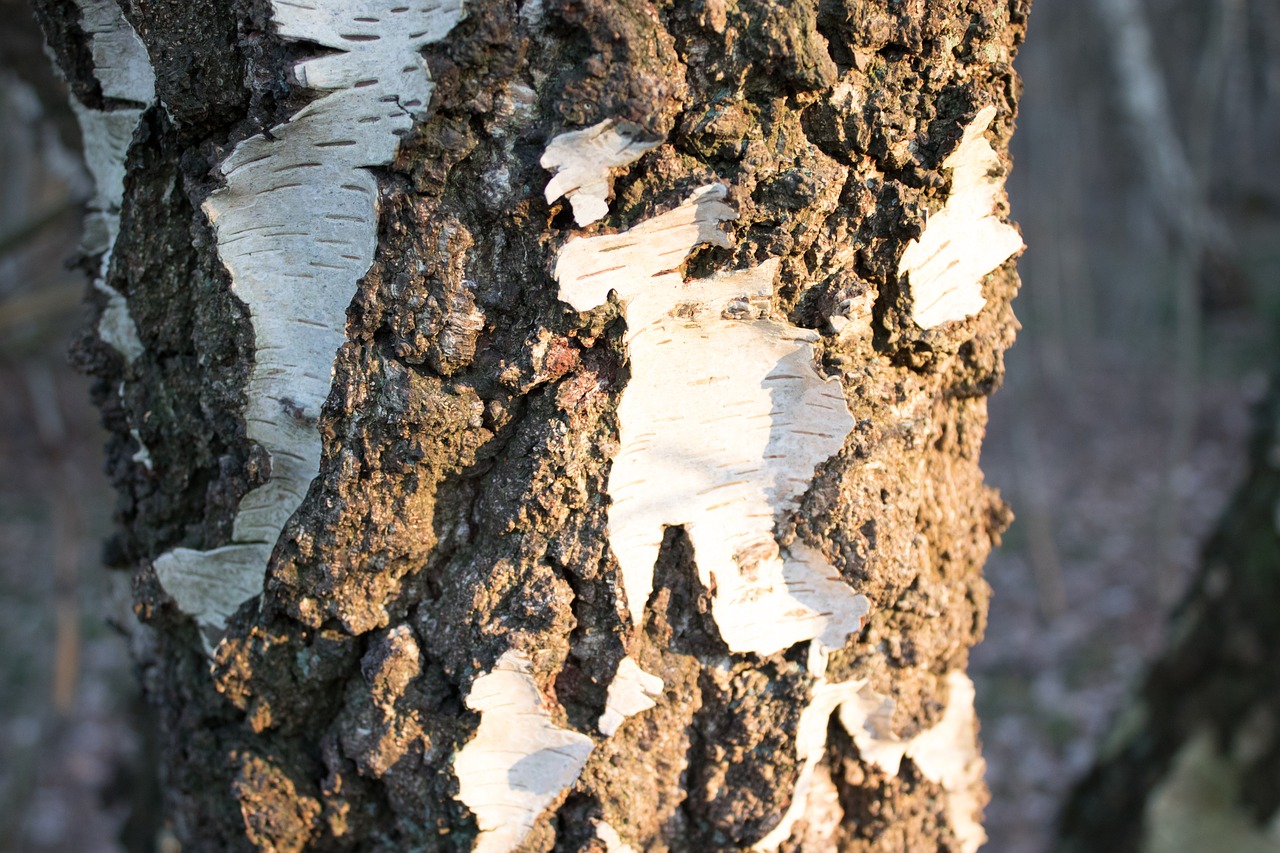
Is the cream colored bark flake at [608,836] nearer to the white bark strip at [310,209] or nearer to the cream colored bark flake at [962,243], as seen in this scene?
the white bark strip at [310,209]

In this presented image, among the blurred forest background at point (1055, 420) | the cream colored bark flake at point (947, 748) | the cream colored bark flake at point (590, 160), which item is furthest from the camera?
the blurred forest background at point (1055, 420)

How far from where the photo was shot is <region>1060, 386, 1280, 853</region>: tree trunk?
7.88ft

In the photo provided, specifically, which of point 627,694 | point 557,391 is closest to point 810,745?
point 627,694

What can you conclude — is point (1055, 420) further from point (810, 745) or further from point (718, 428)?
point (718, 428)

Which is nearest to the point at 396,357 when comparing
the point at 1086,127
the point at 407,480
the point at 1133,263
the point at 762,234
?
the point at 407,480

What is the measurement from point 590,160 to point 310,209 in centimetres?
29

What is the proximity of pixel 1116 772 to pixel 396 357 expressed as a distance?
9.06ft

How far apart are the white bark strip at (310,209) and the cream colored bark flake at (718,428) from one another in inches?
8.4

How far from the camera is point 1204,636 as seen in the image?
2.65m

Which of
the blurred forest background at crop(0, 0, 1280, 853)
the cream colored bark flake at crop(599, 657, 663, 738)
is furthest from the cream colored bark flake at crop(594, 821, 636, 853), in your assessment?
the blurred forest background at crop(0, 0, 1280, 853)

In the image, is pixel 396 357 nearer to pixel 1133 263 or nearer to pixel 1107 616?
pixel 1107 616

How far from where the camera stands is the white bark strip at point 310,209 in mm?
755

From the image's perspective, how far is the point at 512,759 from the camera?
2.97 ft

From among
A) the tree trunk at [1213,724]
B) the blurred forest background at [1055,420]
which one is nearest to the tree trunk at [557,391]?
the blurred forest background at [1055,420]
